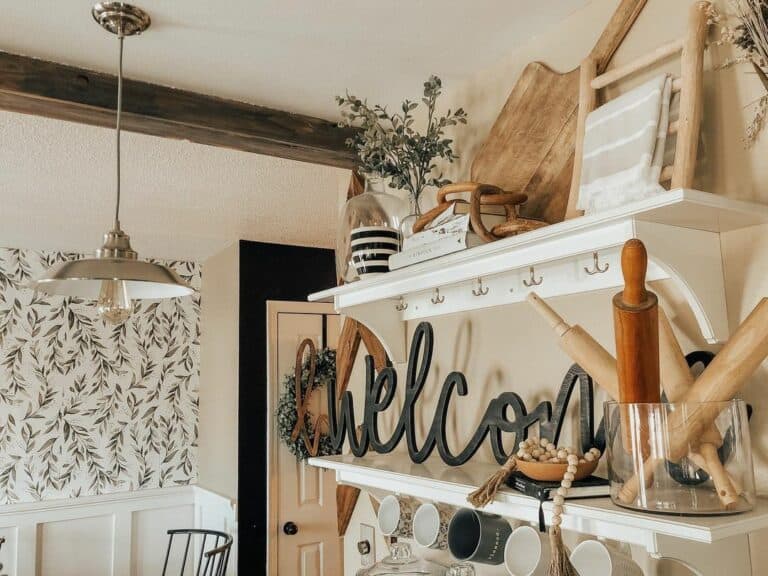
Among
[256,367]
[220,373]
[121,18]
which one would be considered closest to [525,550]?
[121,18]

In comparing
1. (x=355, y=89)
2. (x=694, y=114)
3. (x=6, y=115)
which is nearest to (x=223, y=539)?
(x=6, y=115)

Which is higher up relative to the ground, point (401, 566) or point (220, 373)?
point (220, 373)

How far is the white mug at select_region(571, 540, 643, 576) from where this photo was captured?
47.8 inches

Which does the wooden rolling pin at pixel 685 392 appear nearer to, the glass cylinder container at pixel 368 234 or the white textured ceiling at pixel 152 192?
the glass cylinder container at pixel 368 234

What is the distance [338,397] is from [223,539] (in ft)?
6.83

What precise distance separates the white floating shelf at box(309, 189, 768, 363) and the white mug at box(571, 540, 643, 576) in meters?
0.42

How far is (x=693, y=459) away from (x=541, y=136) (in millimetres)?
953

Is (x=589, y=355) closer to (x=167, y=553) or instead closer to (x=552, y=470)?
(x=552, y=470)

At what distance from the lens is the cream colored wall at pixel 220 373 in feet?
13.3

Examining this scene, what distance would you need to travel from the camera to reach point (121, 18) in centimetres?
167

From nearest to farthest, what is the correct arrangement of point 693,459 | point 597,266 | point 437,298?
point 693,459 → point 597,266 → point 437,298

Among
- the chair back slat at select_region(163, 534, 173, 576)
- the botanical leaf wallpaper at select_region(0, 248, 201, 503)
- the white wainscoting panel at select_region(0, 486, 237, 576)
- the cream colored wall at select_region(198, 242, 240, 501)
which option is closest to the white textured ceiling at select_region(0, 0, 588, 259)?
the cream colored wall at select_region(198, 242, 240, 501)

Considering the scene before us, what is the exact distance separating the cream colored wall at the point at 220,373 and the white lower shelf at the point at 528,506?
7.17ft

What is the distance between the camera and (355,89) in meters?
2.12
